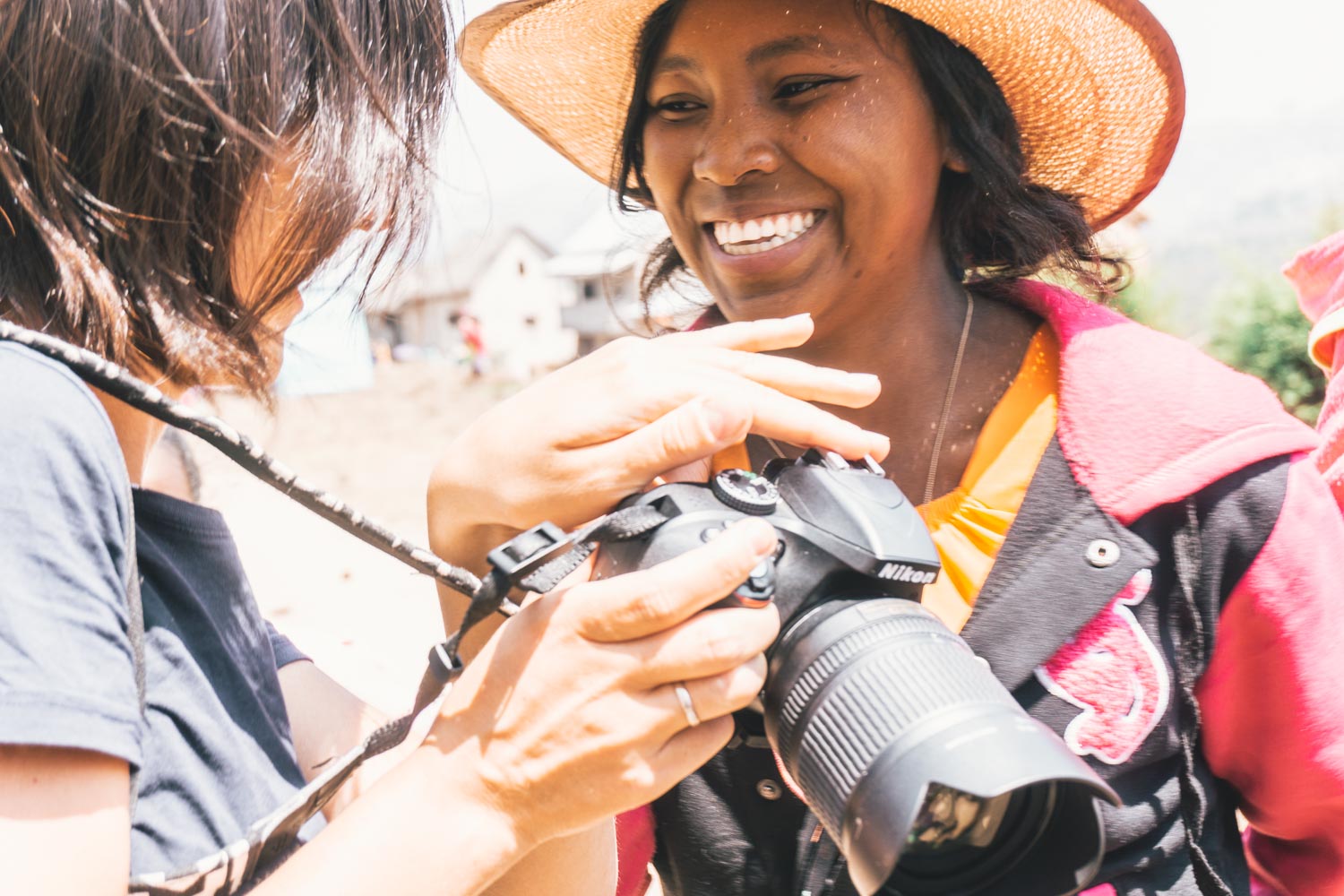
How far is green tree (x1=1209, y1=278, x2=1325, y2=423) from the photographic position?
8.45 m

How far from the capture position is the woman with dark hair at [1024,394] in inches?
51.1

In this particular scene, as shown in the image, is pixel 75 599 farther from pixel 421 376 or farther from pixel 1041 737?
pixel 421 376

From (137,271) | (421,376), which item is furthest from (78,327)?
(421,376)

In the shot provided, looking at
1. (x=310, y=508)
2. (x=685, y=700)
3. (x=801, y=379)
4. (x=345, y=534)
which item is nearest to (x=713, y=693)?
(x=685, y=700)

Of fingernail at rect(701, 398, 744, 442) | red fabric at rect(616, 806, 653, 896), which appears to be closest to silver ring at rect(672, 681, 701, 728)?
fingernail at rect(701, 398, 744, 442)

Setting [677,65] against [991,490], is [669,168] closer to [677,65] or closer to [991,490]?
[677,65]

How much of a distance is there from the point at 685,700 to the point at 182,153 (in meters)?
0.72

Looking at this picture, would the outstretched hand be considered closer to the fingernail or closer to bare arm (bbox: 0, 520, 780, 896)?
the fingernail

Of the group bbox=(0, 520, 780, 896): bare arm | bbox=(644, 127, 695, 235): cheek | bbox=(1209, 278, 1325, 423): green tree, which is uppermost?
bbox=(644, 127, 695, 235): cheek

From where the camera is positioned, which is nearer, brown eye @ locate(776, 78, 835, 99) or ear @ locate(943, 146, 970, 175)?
brown eye @ locate(776, 78, 835, 99)

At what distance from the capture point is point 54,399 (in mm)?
803

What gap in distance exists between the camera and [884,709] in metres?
0.94

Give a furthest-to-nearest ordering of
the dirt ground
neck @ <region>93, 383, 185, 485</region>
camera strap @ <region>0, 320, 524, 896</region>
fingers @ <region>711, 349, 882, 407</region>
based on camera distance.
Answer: the dirt ground → fingers @ <region>711, 349, 882, 407</region> → neck @ <region>93, 383, 185, 485</region> → camera strap @ <region>0, 320, 524, 896</region>

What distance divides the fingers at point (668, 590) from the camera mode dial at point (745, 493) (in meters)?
0.08
